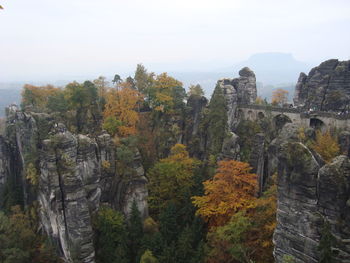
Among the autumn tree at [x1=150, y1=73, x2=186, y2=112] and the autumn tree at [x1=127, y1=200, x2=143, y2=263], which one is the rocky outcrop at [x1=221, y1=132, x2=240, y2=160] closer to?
the autumn tree at [x1=150, y1=73, x2=186, y2=112]

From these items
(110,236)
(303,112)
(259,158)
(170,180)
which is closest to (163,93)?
(170,180)

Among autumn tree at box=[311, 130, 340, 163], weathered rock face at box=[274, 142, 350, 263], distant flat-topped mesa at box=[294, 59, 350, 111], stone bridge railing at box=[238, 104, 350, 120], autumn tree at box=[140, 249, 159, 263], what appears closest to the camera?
weathered rock face at box=[274, 142, 350, 263]

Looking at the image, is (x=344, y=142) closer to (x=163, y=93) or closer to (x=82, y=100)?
(x=163, y=93)

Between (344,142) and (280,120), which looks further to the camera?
(280,120)

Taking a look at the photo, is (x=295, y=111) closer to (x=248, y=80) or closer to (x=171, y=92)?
(x=248, y=80)

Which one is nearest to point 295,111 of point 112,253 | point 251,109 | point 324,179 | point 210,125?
point 251,109

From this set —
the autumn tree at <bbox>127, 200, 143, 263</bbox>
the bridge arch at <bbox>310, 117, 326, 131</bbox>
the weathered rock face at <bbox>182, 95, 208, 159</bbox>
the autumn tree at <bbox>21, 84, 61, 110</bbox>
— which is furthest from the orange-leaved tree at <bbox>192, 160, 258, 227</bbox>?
the autumn tree at <bbox>21, 84, 61, 110</bbox>

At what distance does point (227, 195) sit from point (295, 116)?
16588 millimetres

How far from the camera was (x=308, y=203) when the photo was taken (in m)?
18.6

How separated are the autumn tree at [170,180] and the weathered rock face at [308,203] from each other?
1402cm

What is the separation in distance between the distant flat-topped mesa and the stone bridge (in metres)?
2.73

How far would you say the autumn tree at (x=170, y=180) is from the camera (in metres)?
33.2

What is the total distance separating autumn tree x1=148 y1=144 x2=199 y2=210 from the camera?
3325 centimetres

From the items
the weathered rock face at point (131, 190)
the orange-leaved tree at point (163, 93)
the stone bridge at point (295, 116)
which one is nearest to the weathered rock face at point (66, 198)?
the weathered rock face at point (131, 190)
